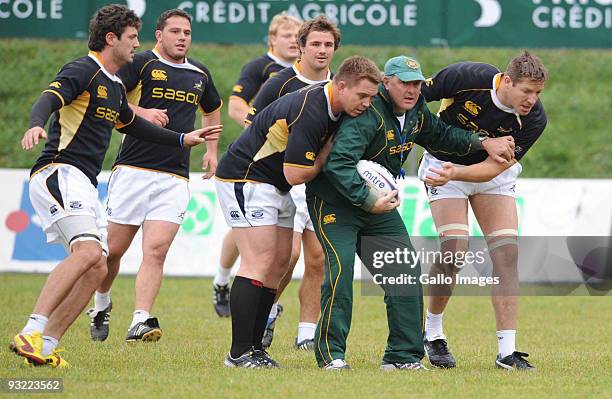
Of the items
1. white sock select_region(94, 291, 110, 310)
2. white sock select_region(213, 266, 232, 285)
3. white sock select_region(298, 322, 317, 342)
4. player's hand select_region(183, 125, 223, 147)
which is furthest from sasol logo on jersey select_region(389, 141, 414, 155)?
white sock select_region(213, 266, 232, 285)

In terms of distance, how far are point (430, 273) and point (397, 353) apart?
3.63 ft

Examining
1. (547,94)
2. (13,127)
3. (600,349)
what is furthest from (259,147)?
(547,94)

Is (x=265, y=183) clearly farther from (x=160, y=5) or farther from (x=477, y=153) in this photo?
(x=160, y=5)

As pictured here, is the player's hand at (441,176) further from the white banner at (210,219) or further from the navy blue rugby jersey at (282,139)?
the white banner at (210,219)

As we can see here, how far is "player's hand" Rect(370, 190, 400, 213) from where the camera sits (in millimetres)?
6727

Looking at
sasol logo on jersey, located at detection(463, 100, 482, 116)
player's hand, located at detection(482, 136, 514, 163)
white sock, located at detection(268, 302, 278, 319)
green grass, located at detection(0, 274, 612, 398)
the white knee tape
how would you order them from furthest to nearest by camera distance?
white sock, located at detection(268, 302, 278, 319), sasol logo on jersey, located at detection(463, 100, 482, 116), the white knee tape, player's hand, located at detection(482, 136, 514, 163), green grass, located at detection(0, 274, 612, 398)

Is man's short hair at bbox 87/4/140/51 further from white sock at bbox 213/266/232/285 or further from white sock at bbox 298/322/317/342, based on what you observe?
white sock at bbox 213/266/232/285

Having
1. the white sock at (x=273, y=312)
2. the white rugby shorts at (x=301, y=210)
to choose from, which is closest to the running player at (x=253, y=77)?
the white sock at (x=273, y=312)

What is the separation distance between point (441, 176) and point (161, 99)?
118 inches

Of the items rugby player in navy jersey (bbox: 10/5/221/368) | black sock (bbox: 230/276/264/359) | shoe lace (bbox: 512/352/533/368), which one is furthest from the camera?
shoe lace (bbox: 512/352/533/368)

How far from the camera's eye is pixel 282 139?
706 centimetres

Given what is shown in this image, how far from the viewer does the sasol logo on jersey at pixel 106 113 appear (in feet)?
24.2

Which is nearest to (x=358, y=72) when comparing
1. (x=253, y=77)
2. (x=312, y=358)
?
(x=312, y=358)

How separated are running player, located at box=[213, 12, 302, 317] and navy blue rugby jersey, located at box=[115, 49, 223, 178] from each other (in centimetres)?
102
